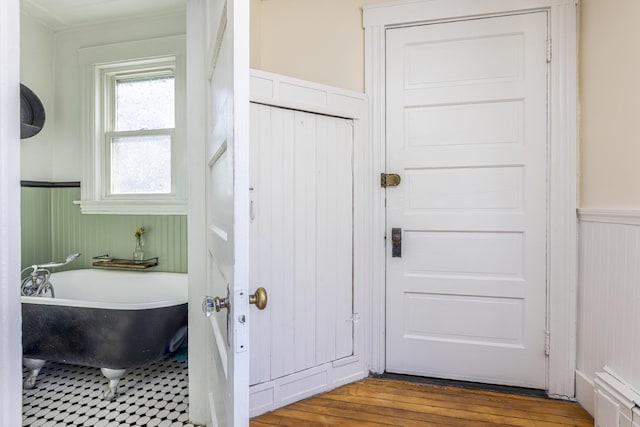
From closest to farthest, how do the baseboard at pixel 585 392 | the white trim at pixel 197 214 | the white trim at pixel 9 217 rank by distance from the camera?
1. the white trim at pixel 9 217
2. the white trim at pixel 197 214
3. the baseboard at pixel 585 392

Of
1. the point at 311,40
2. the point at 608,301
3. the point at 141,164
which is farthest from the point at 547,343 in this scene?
the point at 141,164

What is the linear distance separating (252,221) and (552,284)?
1676mm

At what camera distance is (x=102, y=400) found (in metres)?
1.98

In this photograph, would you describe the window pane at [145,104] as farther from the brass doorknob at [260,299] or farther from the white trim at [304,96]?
the brass doorknob at [260,299]

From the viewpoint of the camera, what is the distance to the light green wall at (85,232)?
107 inches

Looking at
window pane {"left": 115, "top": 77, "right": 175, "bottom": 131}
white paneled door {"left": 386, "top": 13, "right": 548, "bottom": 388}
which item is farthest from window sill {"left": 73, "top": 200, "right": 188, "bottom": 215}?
white paneled door {"left": 386, "top": 13, "right": 548, "bottom": 388}

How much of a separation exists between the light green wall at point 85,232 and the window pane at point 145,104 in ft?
2.34

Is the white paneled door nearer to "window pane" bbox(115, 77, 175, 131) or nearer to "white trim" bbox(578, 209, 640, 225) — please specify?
"white trim" bbox(578, 209, 640, 225)

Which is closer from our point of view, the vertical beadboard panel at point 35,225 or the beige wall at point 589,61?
the beige wall at point 589,61

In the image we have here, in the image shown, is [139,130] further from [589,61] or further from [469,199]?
[589,61]

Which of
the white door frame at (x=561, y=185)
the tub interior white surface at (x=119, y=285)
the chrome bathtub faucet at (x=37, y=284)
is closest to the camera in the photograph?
the white door frame at (x=561, y=185)

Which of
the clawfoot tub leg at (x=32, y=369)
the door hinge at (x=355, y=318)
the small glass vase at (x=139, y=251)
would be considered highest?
the small glass vase at (x=139, y=251)

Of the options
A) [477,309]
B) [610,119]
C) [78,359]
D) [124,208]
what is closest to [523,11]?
[610,119]

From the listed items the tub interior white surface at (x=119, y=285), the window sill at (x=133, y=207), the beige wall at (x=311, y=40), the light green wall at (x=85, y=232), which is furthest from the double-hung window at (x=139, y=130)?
the beige wall at (x=311, y=40)
